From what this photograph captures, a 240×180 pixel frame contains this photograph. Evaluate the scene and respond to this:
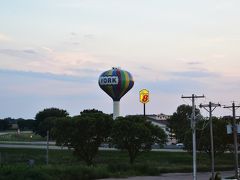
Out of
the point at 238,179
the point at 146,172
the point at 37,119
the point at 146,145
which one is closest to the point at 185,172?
the point at 146,145

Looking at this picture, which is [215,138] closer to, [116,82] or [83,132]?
[83,132]

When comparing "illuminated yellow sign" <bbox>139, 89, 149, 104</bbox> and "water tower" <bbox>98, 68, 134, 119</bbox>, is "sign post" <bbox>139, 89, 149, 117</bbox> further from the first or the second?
"water tower" <bbox>98, 68, 134, 119</bbox>

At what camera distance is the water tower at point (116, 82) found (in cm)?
9050

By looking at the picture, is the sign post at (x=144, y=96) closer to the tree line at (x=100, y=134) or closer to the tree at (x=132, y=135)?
the tree line at (x=100, y=134)

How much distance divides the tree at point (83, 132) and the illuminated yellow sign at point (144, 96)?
197 feet

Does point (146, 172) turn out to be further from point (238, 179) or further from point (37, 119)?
point (37, 119)

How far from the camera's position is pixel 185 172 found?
176ft

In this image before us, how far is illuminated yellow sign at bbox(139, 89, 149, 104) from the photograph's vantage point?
10879 cm

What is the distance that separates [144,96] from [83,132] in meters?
63.5

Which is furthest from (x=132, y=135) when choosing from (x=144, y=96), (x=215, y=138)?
(x=144, y=96)

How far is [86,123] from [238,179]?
1502cm

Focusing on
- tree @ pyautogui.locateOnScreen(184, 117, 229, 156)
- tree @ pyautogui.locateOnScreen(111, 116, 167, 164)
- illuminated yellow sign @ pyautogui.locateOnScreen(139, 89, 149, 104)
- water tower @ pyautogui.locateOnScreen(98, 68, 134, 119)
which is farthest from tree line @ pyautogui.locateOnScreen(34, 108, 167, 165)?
illuminated yellow sign @ pyautogui.locateOnScreen(139, 89, 149, 104)

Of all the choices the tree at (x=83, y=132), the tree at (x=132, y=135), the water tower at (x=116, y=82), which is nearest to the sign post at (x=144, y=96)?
the water tower at (x=116, y=82)

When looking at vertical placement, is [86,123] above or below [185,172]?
above
